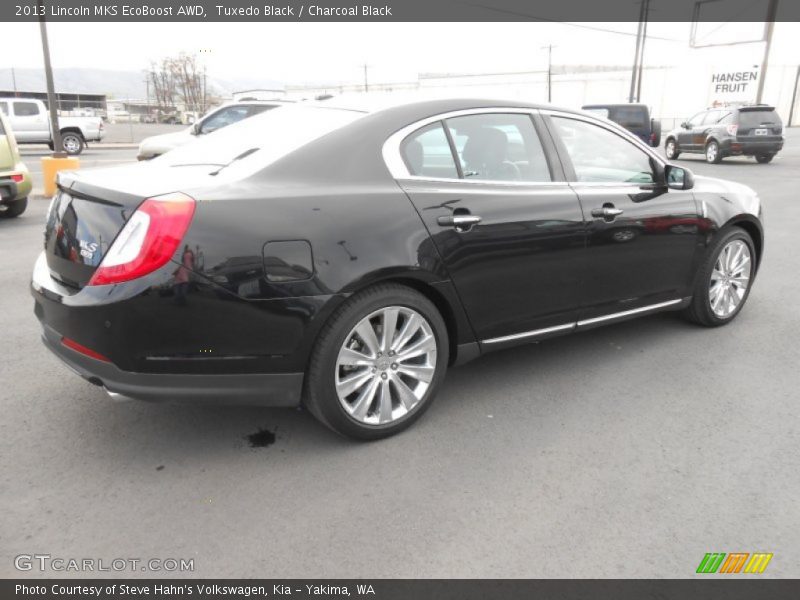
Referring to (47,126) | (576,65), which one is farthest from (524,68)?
(47,126)

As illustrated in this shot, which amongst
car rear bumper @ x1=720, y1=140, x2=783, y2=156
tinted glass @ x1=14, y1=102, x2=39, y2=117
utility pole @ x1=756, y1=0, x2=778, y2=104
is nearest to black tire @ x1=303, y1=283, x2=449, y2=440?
car rear bumper @ x1=720, y1=140, x2=783, y2=156

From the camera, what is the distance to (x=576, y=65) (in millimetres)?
74500

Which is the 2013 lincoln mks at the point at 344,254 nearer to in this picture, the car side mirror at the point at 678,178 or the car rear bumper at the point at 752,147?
the car side mirror at the point at 678,178

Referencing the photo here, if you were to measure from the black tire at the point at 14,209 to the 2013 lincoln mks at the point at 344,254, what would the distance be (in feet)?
23.2

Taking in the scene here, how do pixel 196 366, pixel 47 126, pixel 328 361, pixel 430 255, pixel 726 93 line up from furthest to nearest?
pixel 726 93
pixel 47 126
pixel 430 255
pixel 328 361
pixel 196 366

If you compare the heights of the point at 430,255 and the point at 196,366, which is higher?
the point at 430,255

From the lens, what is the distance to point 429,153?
332 cm

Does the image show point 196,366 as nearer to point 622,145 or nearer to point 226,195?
point 226,195

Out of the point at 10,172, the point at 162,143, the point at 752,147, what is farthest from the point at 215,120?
the point at 752,147

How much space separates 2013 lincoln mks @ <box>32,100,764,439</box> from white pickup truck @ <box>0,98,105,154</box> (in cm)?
2316

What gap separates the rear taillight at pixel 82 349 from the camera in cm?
271

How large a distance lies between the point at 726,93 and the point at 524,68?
30060mm

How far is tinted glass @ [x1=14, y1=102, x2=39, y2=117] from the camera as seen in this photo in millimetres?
23266
